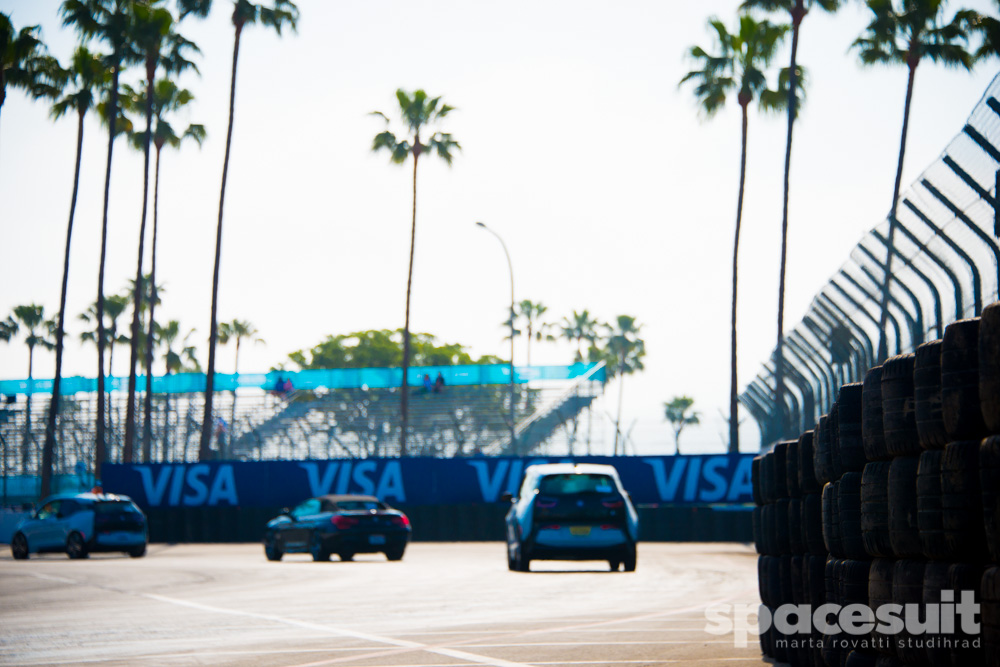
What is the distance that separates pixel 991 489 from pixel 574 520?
14074mm

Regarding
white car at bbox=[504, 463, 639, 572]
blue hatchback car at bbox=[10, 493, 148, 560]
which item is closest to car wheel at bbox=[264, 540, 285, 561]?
blue hatchback car at bbox=[10, 493, 148, 560]

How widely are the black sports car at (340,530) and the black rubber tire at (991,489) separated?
60.2 ft

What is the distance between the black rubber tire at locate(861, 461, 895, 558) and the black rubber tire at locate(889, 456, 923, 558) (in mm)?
118

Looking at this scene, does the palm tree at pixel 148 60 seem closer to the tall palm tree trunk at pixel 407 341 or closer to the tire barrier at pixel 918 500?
the tall palm tree trunk at pixel 407 341

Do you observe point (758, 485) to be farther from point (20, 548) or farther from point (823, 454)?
point (20, 548)

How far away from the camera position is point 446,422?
48531mm

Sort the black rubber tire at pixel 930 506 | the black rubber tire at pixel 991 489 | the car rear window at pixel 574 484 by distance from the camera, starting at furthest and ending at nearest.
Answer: the car rear window at pixel 574 484 → the black rubber tire at pixel 930 506 → the black rubber tire at pixel 991 489

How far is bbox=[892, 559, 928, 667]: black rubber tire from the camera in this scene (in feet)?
17.3

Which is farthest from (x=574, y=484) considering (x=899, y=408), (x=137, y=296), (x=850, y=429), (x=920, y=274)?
(x=137, y=296)

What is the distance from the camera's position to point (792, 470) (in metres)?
8.27

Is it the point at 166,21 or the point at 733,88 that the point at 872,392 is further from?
the point at 166,21

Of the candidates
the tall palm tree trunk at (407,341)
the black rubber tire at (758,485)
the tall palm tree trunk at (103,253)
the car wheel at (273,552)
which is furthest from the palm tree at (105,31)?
the black rubber tire at (758,485)

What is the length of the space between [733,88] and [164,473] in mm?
20334

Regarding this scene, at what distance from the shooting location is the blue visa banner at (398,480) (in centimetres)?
3139
